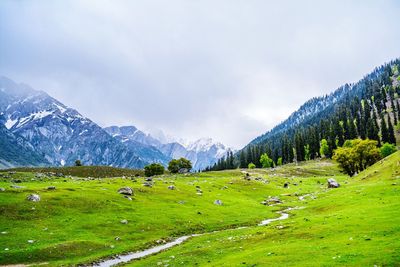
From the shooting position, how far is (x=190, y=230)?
2034 inches

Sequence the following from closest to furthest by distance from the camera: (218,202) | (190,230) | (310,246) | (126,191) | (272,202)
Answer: (310,246) → (190,230) → (126,191) → (218,202) → (272,202)

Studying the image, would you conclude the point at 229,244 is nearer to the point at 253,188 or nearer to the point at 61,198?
the point at 61,198

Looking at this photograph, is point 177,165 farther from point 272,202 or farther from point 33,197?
point 33,197

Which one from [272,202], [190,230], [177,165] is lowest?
[190,230]

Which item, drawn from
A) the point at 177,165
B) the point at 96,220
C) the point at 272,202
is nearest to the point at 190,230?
the point at 96,220

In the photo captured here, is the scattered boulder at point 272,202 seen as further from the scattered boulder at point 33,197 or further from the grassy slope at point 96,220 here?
the scattered boulder at point 33,197

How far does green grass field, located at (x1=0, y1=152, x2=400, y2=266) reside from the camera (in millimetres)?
27903

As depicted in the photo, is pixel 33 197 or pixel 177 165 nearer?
pixel 33 197

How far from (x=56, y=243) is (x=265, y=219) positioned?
3728cm

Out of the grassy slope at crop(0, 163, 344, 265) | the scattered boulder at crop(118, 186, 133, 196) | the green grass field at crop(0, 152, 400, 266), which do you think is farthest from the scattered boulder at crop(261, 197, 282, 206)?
the scattered boulder at crop(118, 186, 133, 196)

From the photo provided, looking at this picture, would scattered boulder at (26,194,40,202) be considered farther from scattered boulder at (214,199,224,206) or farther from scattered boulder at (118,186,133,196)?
scattered boulder at (214,199,224,206)

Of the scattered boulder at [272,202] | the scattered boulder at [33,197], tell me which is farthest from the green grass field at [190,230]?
the scattered boulder at [272,202]

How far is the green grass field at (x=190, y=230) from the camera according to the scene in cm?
2790

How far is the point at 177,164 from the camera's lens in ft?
612
